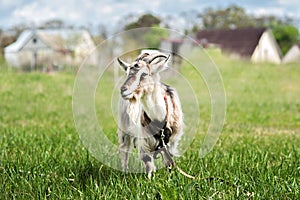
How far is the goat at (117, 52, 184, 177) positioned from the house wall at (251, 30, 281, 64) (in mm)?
35676

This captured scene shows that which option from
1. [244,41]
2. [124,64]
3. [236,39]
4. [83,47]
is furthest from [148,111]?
[236,39]

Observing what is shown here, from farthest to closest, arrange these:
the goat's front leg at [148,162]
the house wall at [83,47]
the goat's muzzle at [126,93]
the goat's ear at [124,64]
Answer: the house wall at [83,47], the goat's front leg at [148,162], the goat's ear at [124,64], the goat's muzzle at [126,93]

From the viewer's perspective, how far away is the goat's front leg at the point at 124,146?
2796 mm

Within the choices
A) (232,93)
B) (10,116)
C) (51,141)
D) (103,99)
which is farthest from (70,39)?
(103,99)

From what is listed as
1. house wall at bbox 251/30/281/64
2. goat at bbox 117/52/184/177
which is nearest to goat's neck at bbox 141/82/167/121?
goat at bbox 117/52/184/177

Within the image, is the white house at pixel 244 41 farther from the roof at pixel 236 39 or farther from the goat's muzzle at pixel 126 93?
the goat's muzzle at pixel 126 93

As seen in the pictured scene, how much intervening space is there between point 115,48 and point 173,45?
36cm

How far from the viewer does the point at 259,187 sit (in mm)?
2992

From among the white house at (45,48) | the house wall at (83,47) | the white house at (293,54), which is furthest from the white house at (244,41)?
the house wall at (83,47)

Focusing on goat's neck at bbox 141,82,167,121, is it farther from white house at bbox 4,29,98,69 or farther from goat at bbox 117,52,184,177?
white house at bbox 4,29,98,69

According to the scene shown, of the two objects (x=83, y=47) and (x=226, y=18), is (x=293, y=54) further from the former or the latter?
(x=83, y=47)

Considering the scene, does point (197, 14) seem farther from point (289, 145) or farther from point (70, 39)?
point (289, 145)

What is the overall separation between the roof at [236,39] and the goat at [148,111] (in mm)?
34704

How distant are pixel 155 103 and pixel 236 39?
122 feet
